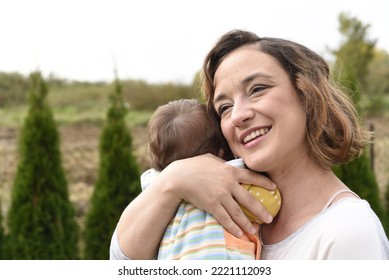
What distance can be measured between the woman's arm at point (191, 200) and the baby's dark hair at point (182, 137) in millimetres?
198

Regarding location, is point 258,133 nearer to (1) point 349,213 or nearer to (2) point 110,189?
(1) point 349,213

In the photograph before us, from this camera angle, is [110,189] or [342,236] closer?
[342,236]

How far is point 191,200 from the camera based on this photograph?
1.82m

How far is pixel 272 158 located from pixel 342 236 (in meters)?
0.40

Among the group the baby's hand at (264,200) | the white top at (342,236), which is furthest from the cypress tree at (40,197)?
the white top at (342,236)

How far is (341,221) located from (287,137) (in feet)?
1.25

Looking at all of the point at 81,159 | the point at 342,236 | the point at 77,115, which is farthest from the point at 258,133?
the point at 77,115

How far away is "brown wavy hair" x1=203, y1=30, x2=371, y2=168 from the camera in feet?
6.17

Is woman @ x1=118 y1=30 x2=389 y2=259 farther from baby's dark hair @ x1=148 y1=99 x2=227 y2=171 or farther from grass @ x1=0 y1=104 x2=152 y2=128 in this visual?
grass @ x1=0 y1=104 x2=152 y2=128

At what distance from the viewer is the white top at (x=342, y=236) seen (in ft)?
5.14

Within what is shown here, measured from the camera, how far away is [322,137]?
195cm

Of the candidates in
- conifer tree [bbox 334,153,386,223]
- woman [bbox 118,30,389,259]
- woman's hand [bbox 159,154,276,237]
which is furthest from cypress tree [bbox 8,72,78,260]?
woman's hand [bbox 159,154,276,237]

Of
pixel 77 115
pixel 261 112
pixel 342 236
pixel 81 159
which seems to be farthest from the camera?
pixel 77 115
